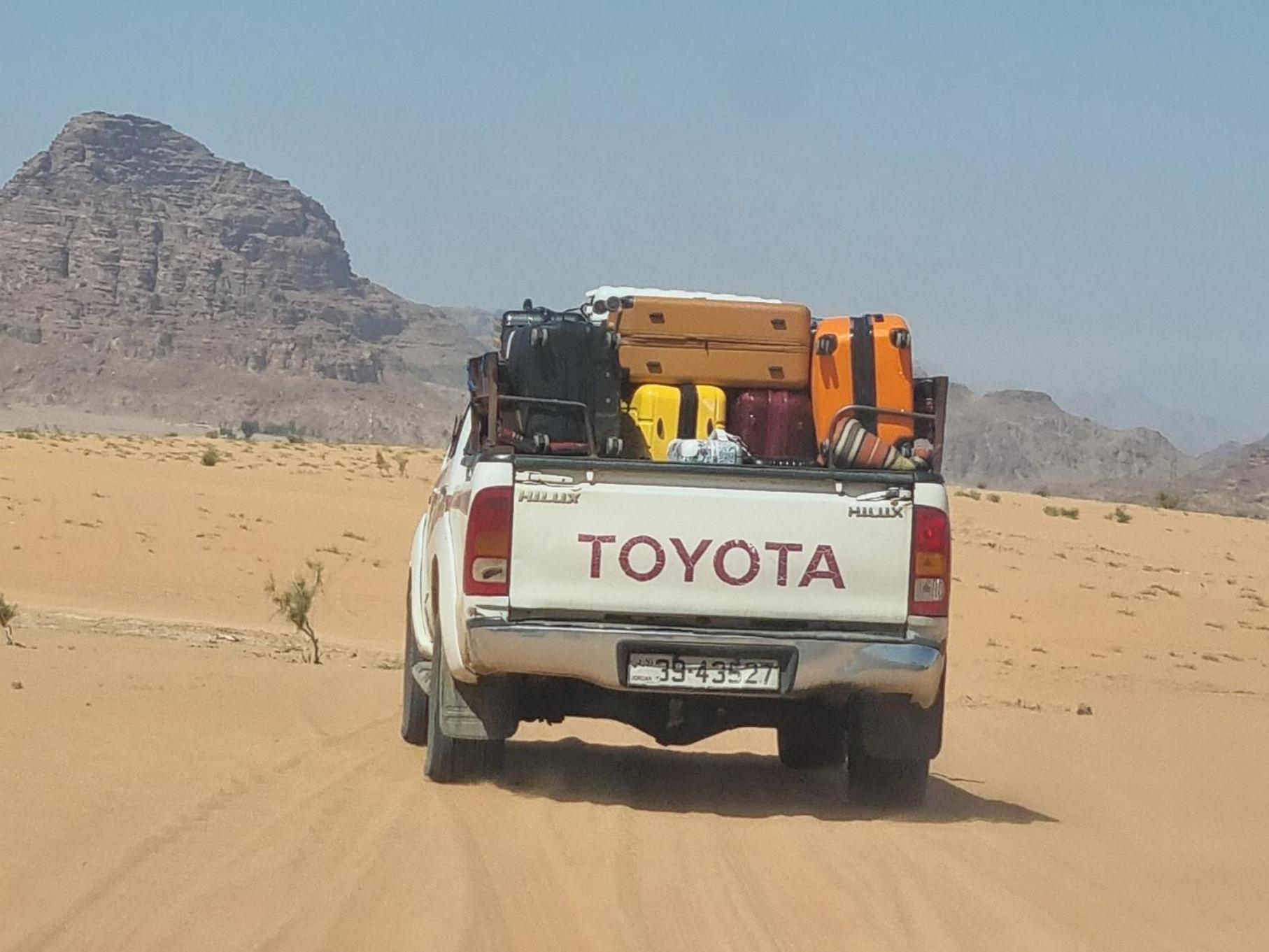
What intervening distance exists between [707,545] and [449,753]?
169 centimetres

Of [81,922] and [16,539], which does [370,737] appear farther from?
[16,539]

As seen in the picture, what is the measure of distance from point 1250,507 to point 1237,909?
88.5 meters

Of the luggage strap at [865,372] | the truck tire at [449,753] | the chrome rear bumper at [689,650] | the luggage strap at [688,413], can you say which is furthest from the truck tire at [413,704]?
the luggage strap at [865,372]

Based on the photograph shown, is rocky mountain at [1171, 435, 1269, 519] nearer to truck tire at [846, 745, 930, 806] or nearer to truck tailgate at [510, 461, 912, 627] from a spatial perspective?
truck tire at [846, 745, 930, 806]

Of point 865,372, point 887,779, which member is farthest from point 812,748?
point 865,372

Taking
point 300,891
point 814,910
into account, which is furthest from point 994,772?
point 300,891

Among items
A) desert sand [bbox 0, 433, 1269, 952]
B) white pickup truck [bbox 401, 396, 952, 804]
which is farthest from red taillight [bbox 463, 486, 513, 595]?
desert sand [bbox 0, 433, 1269, 952]

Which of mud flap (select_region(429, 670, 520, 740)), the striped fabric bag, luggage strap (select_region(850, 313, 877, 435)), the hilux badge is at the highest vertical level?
luggage strap (select_region(850, 313, 877, 435))

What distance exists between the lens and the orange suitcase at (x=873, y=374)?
355 inches

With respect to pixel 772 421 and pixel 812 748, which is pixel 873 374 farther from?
pixel 812 748

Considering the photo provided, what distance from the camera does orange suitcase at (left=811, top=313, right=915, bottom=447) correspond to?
9016 mm

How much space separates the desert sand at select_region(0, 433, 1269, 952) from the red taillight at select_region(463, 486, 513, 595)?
953mm

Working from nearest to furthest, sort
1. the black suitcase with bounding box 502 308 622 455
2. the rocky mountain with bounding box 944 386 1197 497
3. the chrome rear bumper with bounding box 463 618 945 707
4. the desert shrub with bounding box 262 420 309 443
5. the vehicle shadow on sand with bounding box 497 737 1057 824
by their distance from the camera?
the chrome rear bumper with bounding box 463 618 945 707 < the vehicle shadow on sand with bounding box 497 737 1057 824 < the black suitcase with bounding box 502 308 622 455 < the desert shrub with bounding box 262 420 309 443 < the rocky mountain with bounding box 944 386 1197 497

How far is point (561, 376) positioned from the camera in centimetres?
885
